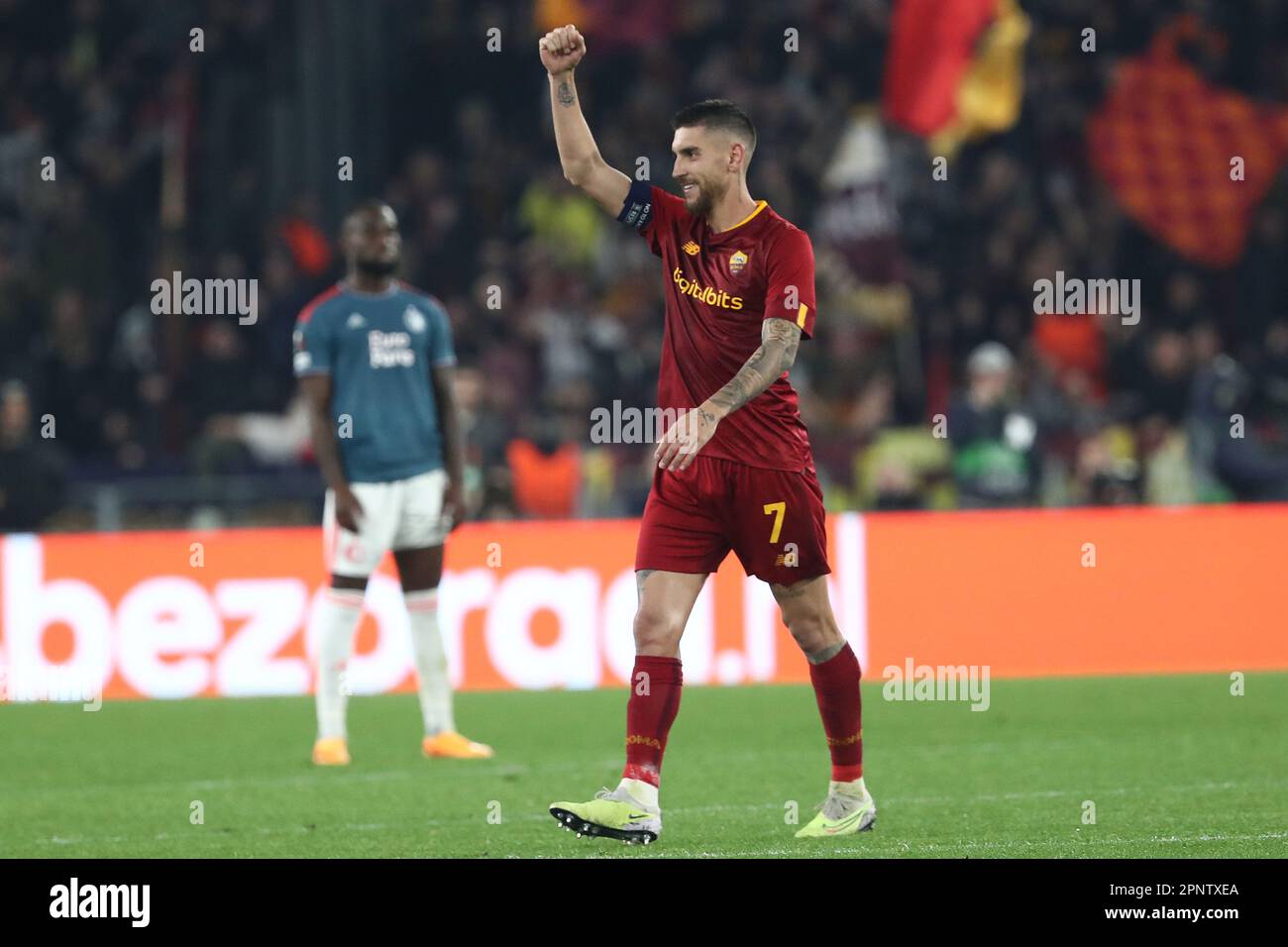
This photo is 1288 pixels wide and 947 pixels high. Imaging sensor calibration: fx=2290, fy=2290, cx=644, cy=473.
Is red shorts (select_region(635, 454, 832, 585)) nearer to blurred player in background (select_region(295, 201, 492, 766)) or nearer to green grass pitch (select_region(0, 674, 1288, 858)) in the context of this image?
green grass pitch (select_region(0, 674, 1288, 858))

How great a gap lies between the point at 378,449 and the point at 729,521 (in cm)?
342

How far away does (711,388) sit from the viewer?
7.35 meters

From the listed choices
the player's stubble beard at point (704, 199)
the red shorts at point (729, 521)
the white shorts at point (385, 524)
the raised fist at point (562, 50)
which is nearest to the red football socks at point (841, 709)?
the red shorts at point (729, 521)

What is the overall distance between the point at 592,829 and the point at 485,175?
46.5 ft

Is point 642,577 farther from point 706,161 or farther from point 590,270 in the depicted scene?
point 590,270

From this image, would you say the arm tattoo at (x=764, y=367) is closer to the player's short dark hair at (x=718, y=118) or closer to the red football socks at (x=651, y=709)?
the player's short dark hair at (x=718, y=118)

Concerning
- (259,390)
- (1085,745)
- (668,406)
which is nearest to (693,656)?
(1085,745)

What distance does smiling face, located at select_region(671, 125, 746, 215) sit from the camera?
287 inches

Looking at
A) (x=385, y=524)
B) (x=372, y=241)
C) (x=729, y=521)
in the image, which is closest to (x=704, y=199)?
(x=729, y=521)

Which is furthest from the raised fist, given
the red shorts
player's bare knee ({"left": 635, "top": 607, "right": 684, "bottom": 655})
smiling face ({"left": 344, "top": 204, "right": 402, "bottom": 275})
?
smiling face ({"left": 344, "top": 204, "right": 402, "bottom": 275})

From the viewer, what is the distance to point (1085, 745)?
10.5m

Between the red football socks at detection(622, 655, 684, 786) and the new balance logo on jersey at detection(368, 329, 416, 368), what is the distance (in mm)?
3518

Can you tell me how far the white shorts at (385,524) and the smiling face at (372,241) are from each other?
0.99 metres

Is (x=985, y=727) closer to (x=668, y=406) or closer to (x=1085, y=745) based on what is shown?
(x=1085, y=745)
